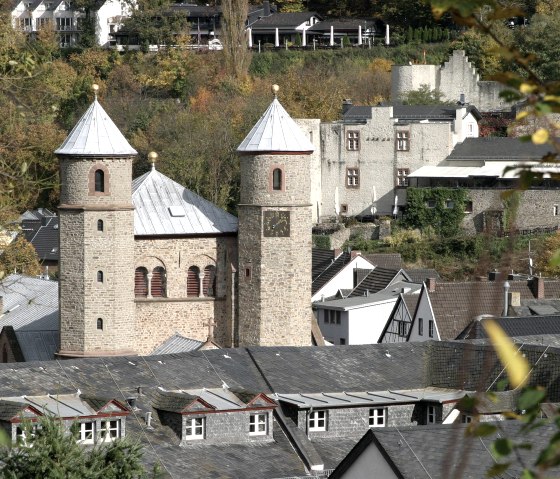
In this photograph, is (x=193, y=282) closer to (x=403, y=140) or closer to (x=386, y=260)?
(x=386, y=260)

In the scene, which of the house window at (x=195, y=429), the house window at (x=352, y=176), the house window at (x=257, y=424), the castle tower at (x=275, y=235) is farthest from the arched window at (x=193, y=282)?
the house window at (x=352, y=176)

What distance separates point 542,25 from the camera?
78.1 m

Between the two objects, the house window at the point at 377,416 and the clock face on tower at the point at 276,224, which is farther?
the clock face on tower at the point at 276,224

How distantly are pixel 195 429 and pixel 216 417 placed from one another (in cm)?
41

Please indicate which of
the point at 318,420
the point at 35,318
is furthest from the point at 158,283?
the point at 318,420

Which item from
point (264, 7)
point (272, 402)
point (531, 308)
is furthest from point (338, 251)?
point (264, 7)

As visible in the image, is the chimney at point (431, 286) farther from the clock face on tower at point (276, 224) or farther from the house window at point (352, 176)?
the house window at point (352, 176)

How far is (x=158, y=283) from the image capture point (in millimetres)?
→ 39375

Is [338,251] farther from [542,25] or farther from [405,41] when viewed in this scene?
[405,41]

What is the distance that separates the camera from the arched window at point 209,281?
39.7 metres

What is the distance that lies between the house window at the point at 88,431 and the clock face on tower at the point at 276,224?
46.1 ft

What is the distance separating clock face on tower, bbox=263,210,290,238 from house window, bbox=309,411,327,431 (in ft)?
36.4

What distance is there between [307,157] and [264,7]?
189 ft

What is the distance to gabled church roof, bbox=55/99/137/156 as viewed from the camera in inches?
1474
